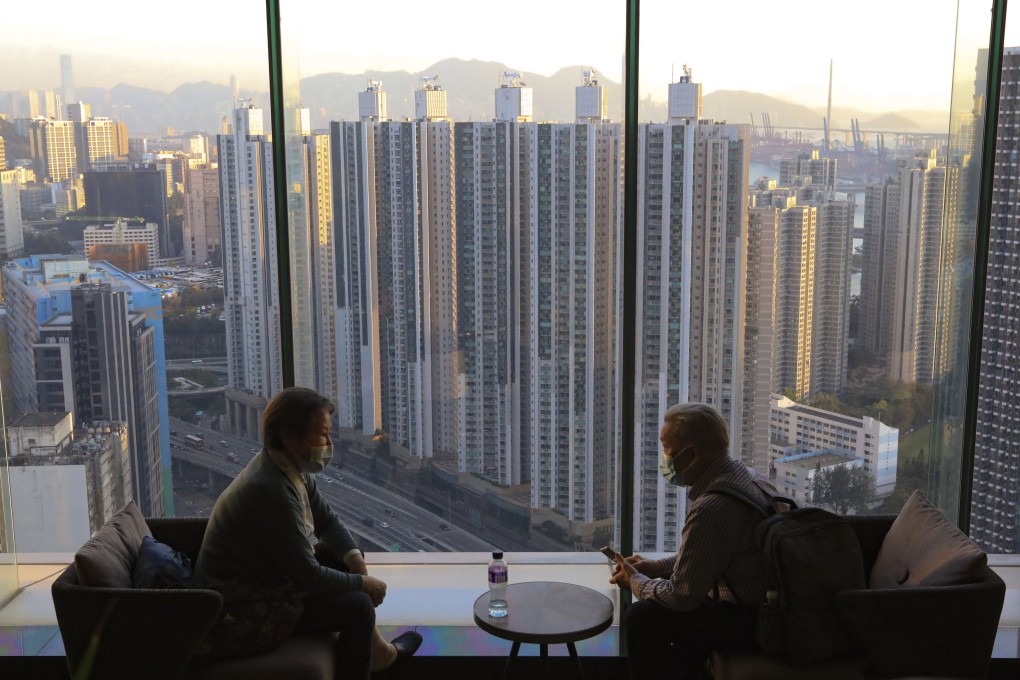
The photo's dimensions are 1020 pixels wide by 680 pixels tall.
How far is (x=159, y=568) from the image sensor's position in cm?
277

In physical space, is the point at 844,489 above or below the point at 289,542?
below

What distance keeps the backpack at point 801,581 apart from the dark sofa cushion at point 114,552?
1.68 m

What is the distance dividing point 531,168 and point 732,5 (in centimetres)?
94

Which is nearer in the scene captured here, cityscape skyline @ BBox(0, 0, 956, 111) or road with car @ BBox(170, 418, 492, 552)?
cityscape skyline @ BBox(0, 0, 956, 111)

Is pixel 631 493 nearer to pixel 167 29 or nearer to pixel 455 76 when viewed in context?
pixel 455 76

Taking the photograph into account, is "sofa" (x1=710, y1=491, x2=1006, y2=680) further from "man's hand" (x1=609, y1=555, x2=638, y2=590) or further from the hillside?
the hillside

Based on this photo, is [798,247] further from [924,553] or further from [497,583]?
[497,583]

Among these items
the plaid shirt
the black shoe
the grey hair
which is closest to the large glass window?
the black shoe

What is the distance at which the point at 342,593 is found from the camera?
278 centimetres

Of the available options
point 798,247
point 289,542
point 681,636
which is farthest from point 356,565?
point 798,247

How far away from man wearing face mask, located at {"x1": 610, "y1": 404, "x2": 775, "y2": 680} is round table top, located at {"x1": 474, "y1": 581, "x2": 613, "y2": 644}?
0.41 ft

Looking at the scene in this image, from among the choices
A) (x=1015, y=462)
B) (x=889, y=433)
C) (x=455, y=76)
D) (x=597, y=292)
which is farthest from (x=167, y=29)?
(x=1015, y=462)

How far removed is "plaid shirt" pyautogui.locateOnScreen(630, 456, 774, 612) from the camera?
255 centimetres

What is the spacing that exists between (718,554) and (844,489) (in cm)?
137
